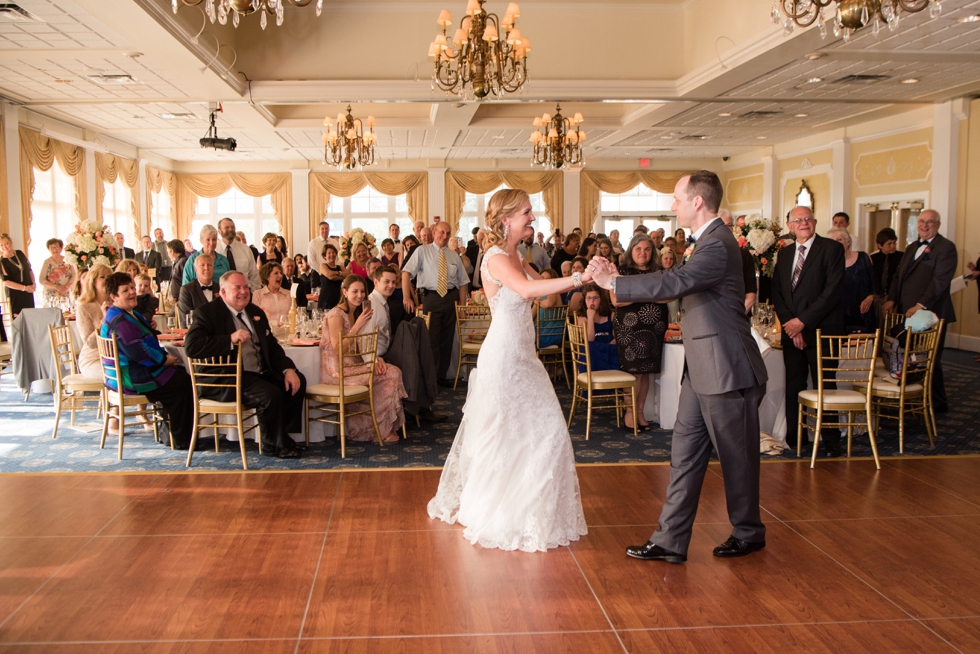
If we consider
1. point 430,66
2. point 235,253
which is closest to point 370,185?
point 430,66

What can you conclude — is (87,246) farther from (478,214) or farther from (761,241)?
(478,214)

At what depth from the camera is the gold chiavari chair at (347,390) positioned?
5.75 m

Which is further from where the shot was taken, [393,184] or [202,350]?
[393,184]

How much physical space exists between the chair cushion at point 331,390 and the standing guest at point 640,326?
2.09 meters

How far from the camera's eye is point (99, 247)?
8.52 metres

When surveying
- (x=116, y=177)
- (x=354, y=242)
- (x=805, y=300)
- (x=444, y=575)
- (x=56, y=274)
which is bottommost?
(x=444, y=575)

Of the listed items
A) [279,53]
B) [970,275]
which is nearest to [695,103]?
[970,275]

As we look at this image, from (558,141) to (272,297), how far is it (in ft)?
15.1

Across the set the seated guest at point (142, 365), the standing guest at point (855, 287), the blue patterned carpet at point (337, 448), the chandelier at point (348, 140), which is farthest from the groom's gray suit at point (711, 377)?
the chandelier at point (348, 140)

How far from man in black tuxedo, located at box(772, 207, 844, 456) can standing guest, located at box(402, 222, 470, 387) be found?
12.4 feet

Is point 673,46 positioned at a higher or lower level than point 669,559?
higher

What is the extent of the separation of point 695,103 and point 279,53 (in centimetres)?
576

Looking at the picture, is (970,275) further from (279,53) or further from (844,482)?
(279,53)

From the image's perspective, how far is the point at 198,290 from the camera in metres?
6.95
